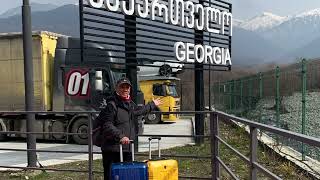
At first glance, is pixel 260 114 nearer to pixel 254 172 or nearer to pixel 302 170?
pixel 302 170

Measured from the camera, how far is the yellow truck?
93.4 feet

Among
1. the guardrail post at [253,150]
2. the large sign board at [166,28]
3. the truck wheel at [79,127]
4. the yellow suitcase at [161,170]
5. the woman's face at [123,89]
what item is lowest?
the truck wheel at [79,127]

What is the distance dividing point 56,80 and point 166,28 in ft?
17.6

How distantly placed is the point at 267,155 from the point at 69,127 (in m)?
8.29

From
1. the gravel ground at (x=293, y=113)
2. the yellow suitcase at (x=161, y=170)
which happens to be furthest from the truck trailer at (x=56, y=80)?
the yellow suitcase at (x=161, y=170)

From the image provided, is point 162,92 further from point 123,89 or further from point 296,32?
point 296,32

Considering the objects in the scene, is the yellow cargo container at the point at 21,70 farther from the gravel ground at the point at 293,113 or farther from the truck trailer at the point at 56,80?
the gravel ground at the point at 293,113

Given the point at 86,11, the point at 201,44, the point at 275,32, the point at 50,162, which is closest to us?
the point at 86,11

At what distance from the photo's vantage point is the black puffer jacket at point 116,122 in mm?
6316

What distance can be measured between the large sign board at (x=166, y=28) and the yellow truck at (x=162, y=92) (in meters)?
11.8

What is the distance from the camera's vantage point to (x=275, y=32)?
14188cm

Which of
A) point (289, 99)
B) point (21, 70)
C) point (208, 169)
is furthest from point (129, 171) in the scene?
point (21, 70)

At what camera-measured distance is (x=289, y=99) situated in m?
14.6

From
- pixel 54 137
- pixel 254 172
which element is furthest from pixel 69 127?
pixel 254 172
